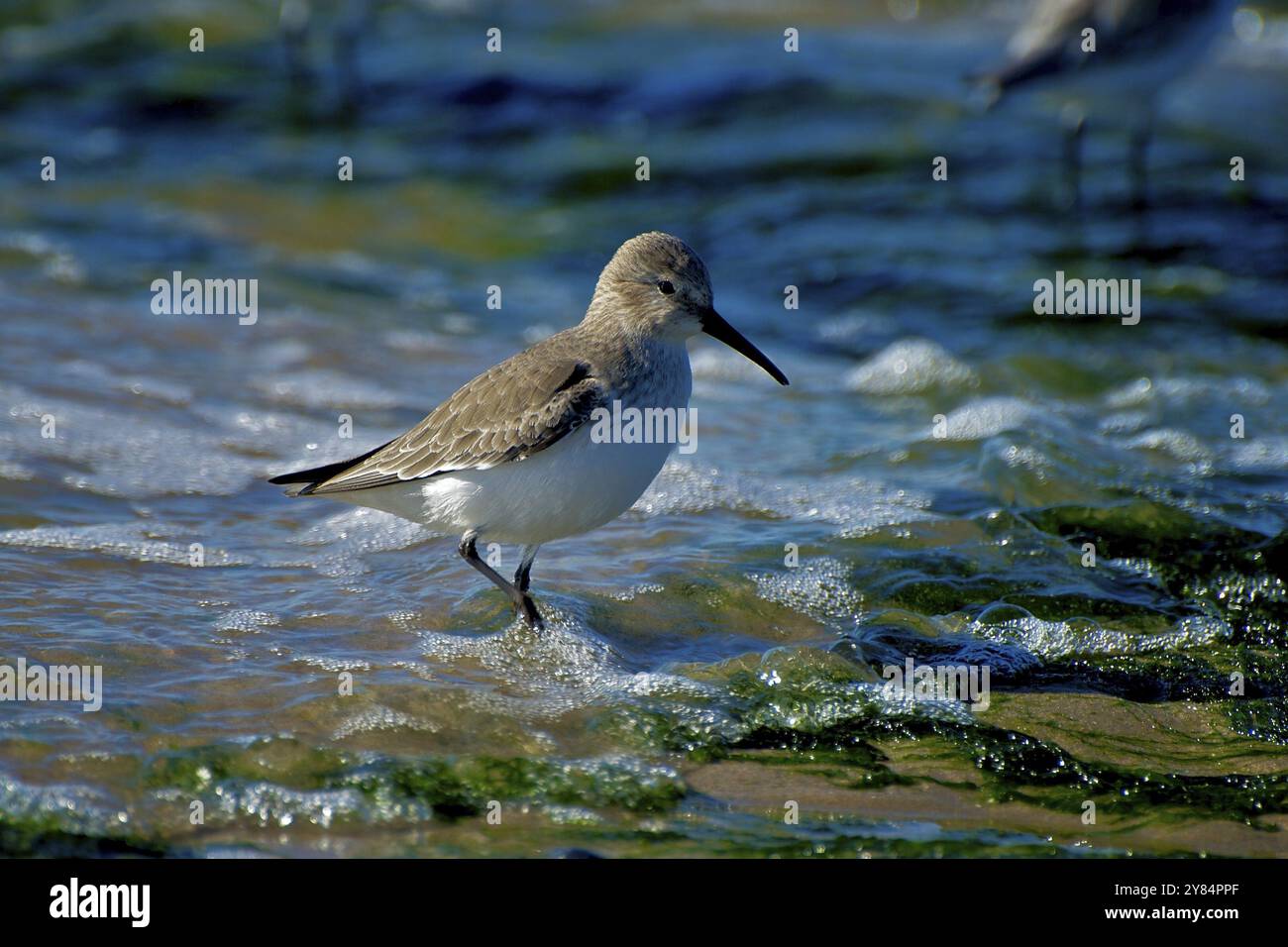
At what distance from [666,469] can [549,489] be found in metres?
2.27

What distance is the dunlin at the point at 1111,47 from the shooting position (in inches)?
477

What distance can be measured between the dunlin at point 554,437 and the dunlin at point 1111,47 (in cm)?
717

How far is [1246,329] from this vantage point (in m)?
10.5

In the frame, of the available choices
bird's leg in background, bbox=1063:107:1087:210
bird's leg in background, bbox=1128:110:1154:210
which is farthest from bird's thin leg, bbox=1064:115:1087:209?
bird's leg in background, bbox=1128:110:1154:210

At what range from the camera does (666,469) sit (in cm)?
788

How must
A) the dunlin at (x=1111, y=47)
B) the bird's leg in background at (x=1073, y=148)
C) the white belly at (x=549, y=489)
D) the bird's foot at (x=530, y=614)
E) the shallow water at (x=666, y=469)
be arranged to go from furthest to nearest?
the bird's leg in background at (x=1073, y=148) → the dunlin at (x=1111, y=47) → the bird's foot at (x=530, y=614) → the white belly at (x=549, y=489) → the shallow water at (x=666, y=469)

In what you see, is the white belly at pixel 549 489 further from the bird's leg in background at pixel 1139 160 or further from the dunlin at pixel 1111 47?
the bird's leg in background at pixel 1139 160

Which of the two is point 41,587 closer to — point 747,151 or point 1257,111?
point 747,151

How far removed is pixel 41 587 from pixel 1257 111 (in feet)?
41.1

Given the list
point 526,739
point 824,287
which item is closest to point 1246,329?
point 824,287

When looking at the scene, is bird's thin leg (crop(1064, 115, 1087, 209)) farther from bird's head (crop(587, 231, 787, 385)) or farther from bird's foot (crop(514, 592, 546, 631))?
bird's foot (crop(514, 592, 546, 631))

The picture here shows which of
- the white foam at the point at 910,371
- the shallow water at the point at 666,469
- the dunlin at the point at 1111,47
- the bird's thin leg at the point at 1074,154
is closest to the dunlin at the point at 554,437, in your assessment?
the shallow water at the point at 666,469

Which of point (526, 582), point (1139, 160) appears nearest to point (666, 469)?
point (526, 582)
